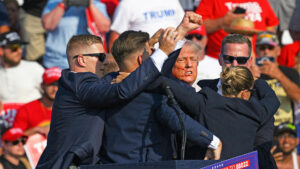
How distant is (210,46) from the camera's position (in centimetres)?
895

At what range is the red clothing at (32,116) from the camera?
8.59 meters

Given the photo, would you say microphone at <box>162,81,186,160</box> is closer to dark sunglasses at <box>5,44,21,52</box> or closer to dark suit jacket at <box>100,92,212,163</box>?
dark suit jacket at <box>100,92,212,163</box>

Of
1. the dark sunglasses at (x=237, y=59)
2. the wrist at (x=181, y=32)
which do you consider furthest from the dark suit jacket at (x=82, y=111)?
the dark sunglasses at (x=237, y=59)

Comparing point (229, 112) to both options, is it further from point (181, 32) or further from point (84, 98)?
point (84, 98)

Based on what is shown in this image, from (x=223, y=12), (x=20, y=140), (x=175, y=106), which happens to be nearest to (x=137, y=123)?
(x=175, y=106)

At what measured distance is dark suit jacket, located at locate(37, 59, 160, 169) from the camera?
439cm

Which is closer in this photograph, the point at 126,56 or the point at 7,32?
the point at 126,56

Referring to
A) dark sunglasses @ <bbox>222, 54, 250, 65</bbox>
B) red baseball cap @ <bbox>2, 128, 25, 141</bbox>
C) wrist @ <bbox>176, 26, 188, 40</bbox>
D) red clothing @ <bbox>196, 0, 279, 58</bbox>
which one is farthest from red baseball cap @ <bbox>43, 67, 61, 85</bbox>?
wrist @ <bbox>176, 26, 188, 40</bbox>

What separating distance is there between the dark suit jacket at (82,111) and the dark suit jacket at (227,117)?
70cm

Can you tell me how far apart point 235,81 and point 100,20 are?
4096mm

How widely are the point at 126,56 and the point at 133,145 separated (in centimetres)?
63

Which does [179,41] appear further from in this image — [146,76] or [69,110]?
[69,110]

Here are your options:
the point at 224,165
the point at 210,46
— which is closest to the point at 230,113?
the point at 224,165

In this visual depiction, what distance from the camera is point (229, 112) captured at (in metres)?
5.12
